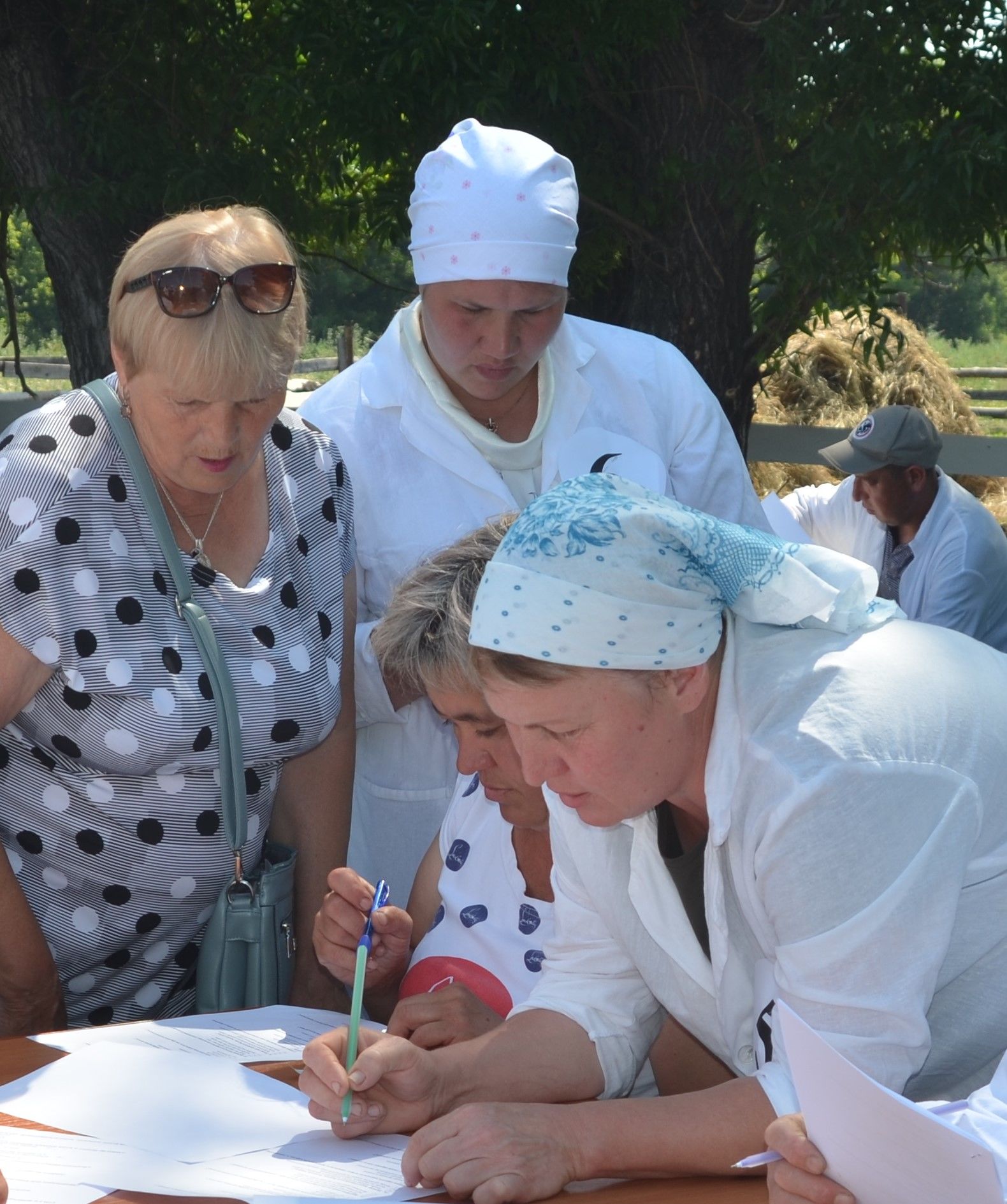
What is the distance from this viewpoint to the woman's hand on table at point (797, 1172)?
1400 millimetres

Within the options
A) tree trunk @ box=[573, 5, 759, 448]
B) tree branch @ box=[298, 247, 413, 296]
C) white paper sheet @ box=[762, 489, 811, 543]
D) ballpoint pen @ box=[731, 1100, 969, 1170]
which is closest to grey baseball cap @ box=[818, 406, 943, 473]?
tree trunk @ box=[573, 5, 759, 448]

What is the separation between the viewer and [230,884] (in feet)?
7.53

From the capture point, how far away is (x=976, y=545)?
5.85 m

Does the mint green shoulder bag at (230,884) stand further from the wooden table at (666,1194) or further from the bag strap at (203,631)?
the wooden table at (666,1194)

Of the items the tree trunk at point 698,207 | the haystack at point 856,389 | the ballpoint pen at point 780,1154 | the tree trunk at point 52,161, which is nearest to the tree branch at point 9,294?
the tree trunk at point 52,161

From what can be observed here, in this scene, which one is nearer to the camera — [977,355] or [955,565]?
[955,565]

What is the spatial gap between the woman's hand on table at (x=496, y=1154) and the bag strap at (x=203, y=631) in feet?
2.30

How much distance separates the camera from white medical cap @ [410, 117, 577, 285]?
2617 millimetres

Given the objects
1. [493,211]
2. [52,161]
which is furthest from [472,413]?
[52,161]

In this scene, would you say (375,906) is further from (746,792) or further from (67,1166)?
(746,792)

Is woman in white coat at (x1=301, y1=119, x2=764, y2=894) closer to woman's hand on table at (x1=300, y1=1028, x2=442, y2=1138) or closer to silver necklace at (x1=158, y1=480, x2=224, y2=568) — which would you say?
silver necklace at (x1=158, y1=480, x2=224, y2=568)

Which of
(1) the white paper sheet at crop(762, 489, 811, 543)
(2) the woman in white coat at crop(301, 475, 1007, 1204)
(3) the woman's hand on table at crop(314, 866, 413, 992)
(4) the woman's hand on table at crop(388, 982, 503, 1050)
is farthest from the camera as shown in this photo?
(1) the white paper sheet at crop(762, 489, 811, 543)

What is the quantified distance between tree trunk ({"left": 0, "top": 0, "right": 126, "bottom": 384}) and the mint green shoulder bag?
3.47m

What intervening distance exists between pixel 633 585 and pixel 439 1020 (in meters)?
0.81
